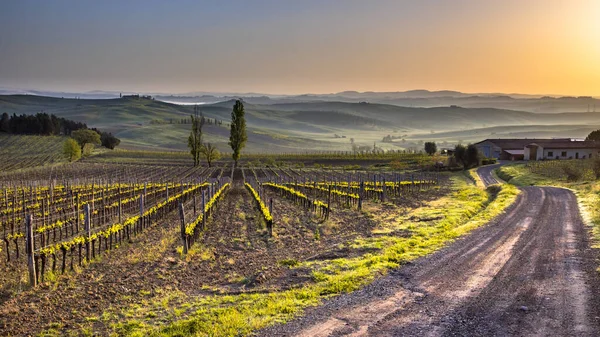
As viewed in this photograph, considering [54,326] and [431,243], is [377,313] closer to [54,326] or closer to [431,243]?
[54,326]

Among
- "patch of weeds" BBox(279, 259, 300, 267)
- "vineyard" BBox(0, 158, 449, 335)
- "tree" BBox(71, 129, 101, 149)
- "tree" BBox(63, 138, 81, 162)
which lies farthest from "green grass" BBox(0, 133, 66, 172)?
"patch of weeds" BBox(279, 259, 300, 267)

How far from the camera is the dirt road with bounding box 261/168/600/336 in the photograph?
12.1 metres

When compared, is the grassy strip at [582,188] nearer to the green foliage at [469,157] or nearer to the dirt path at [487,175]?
the dirt path at [487,175]

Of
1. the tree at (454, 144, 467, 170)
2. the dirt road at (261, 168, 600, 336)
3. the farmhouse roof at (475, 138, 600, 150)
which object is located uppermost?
the farmhouse roof at (475, 138, 600, 150)

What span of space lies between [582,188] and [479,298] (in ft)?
146

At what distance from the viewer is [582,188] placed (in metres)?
51.0

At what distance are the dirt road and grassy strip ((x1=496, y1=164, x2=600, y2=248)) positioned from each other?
488cm

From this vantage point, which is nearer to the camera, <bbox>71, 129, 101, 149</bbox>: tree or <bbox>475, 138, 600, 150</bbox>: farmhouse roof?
<bbox>475, 138, 600, 150</bbox>: farmhouse roof

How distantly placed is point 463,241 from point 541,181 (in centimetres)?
5098

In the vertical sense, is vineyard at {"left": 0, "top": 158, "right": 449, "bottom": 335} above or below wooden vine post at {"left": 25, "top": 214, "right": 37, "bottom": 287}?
below

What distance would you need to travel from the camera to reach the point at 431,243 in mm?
22750

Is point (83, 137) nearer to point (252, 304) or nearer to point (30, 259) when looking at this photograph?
point (30, 259)

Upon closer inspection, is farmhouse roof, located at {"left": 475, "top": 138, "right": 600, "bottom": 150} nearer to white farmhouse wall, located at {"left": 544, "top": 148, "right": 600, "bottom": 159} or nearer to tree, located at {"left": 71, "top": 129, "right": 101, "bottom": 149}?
white farmhouse wall, located at {"left": 544, "top": 148, "right": 600, "bottom": 159}

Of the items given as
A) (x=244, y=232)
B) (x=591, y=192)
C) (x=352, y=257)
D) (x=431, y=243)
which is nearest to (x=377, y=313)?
(x=352, y=257)
